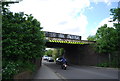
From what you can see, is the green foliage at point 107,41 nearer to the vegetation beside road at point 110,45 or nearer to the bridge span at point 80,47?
the vegetation beside road at point 110,45

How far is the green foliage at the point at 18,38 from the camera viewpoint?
29.4ft

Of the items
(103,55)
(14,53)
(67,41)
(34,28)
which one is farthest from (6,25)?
(103,55)

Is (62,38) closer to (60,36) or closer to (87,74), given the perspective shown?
(60,36)

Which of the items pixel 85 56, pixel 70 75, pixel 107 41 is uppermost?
pixel 107 41

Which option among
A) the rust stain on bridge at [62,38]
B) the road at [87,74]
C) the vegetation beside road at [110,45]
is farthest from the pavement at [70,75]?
the rust stain on bridge at [62,38]

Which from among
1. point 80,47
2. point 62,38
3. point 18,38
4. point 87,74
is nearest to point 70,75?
point 87,74

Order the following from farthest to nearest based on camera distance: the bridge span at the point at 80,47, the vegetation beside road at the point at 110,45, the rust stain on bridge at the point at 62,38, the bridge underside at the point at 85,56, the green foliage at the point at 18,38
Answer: the bridge underside at the point at 85,56
the bridge span at the point at 80,47
the rust stain on bridge at the point at 62,38
the vegetation beside road at the point at 110,45
the green foliage at the point at 18,38

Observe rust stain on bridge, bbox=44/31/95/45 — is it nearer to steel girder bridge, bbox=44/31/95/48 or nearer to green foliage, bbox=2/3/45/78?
steel girder bridge, bbox=44/31/95/48

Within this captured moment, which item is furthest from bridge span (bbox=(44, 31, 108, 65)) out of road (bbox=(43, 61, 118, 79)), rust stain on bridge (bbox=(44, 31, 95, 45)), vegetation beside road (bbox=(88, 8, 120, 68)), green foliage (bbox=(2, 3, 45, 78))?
green foliage (bbox=(2, 3, 45, 78))

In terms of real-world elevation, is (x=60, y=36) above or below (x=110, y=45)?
above

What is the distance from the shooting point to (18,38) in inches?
376

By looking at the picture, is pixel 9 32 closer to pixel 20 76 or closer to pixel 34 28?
pixel 34 28

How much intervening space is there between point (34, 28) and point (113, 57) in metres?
18.8

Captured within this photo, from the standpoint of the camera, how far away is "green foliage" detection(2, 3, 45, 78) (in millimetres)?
8961
